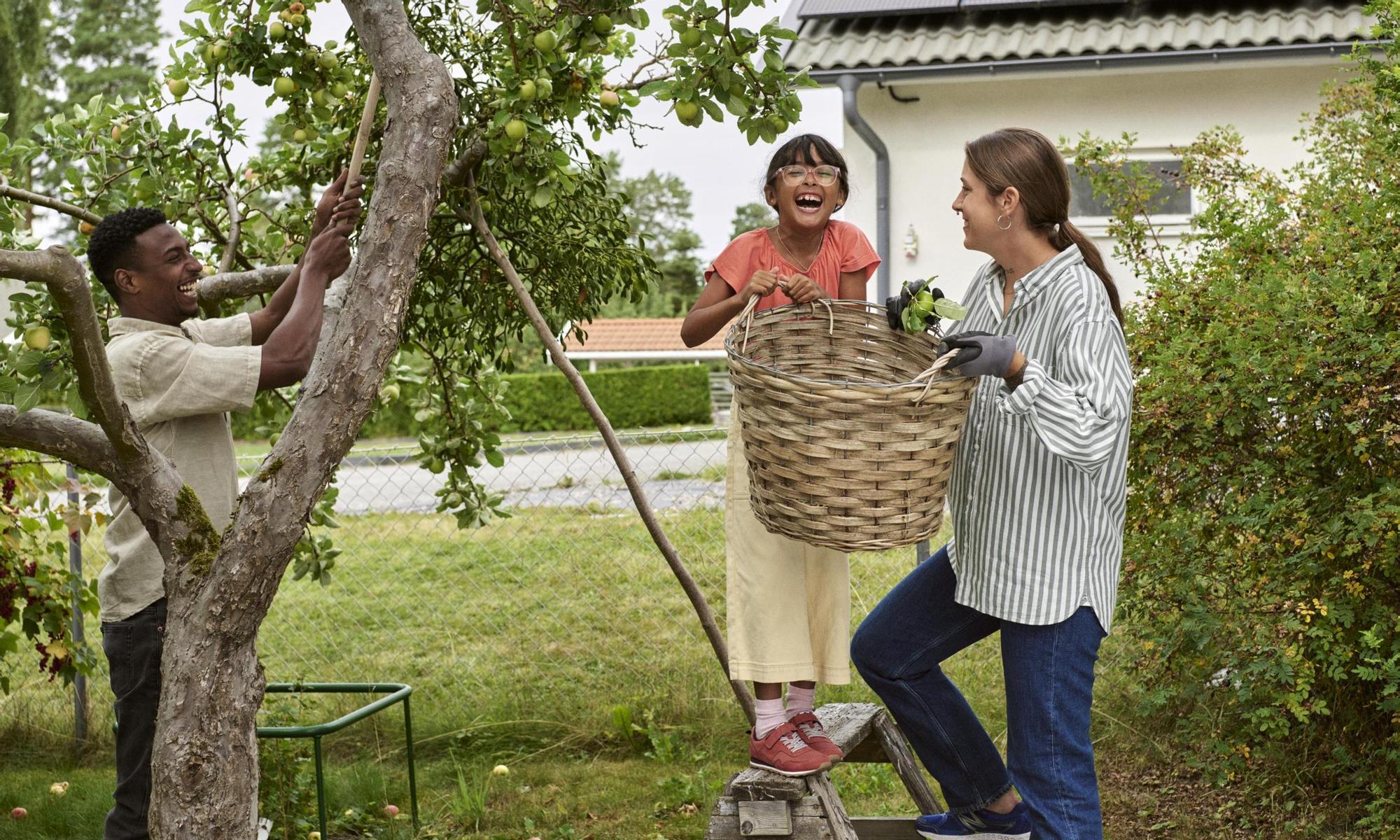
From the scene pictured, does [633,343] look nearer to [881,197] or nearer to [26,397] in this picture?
[881,197]

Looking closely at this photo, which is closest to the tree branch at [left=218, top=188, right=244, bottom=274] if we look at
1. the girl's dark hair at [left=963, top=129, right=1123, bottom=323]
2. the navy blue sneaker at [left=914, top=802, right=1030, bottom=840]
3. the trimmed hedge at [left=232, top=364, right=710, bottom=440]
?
the girl's dark hair at [left=963, top=129, right=1123, bottom=323]

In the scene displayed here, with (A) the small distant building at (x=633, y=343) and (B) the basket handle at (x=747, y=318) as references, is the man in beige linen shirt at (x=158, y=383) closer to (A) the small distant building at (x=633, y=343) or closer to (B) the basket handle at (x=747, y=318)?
(B) the basket handle at (x=747, y=318)

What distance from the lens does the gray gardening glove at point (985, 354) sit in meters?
2.24

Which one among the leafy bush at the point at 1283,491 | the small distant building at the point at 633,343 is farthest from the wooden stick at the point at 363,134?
the small distant building at the point at 633,343

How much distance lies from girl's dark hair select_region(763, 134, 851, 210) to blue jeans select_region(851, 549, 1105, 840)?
0.92 meters

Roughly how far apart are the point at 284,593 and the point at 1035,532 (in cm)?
603

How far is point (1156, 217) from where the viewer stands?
7.98 m

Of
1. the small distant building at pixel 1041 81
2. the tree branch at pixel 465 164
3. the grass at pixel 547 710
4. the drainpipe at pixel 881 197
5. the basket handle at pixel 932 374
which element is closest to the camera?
the basket handle at pixel 932 374

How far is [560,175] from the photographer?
3367 millimetres

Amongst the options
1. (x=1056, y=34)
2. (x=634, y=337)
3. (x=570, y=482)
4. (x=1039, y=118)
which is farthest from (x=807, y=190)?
(x=634, y=337)

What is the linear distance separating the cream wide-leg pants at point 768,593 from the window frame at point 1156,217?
5295 mm

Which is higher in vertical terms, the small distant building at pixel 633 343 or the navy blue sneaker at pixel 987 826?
the small distant building at pixel 633 343

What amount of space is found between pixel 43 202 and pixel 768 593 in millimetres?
2275

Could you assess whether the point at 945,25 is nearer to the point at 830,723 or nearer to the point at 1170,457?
the point at 1170,457
